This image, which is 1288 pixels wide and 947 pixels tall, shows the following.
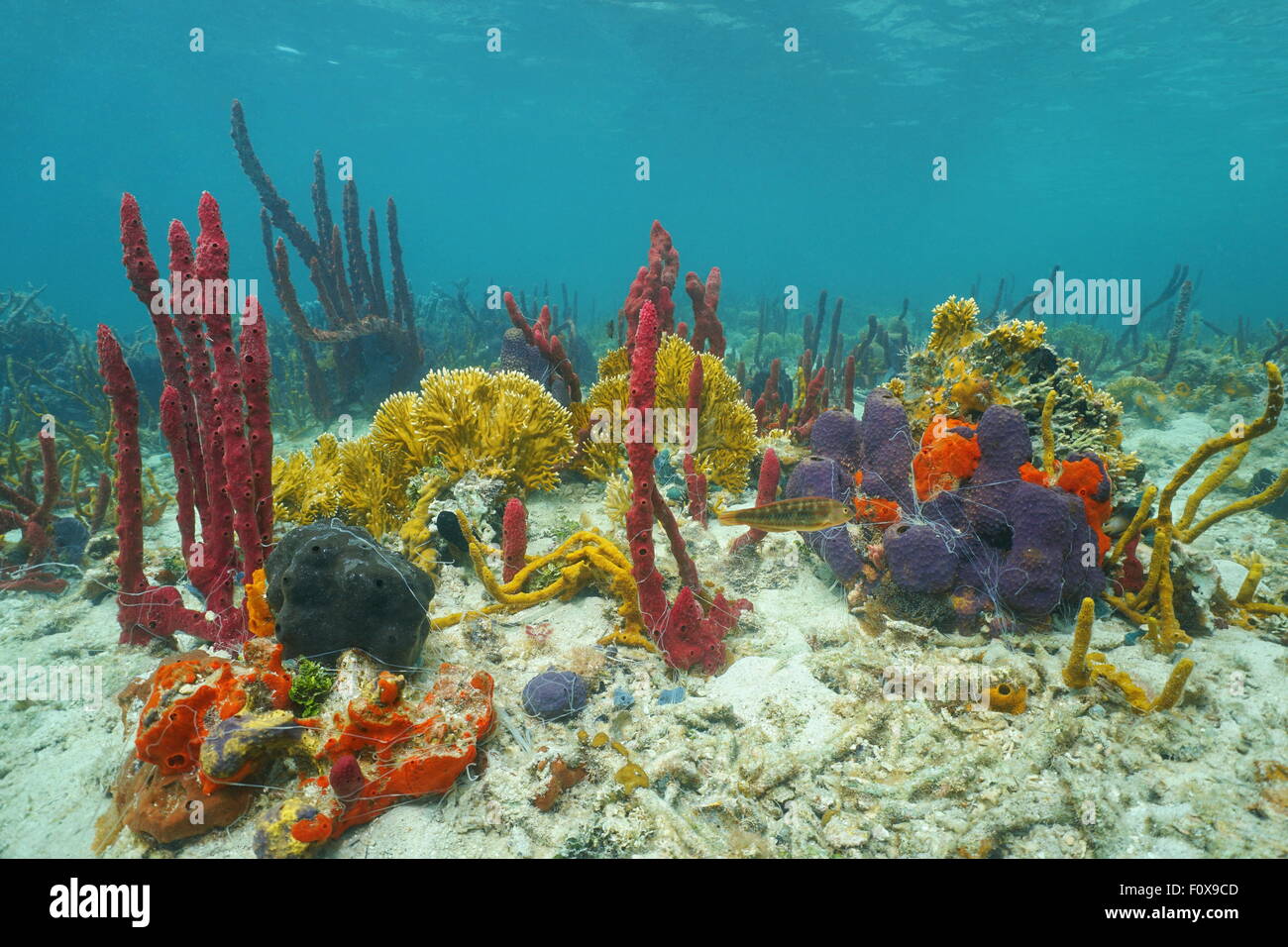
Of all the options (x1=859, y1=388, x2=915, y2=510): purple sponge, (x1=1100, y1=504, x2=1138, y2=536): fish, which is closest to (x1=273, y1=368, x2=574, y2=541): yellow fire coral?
(x1=859, y1=388, x2=915, y2=510): purple sponge

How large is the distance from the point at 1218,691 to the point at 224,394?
5.18 meters

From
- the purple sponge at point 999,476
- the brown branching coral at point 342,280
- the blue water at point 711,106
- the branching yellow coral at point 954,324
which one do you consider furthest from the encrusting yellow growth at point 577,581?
the blue water at point 711,106

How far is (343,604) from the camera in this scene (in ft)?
8.58

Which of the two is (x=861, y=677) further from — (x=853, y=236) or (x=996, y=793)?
(x=853, y=236)

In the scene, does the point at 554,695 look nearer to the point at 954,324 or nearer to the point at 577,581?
the point at 577,581

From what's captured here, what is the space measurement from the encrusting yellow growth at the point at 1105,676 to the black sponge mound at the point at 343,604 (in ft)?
10.0

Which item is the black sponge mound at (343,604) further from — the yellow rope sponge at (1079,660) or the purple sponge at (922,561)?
the yellow rope sponge at (1079,660)

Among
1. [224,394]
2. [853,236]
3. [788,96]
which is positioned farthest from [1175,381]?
[853,236]

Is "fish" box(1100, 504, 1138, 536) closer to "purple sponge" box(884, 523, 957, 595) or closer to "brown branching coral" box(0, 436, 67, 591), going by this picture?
"purple sponge" box(884, 523, 957, 595)

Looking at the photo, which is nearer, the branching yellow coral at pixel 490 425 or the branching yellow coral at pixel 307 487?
the branching yellow coral at pixel 307 487

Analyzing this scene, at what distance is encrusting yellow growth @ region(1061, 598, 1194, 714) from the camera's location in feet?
8.10

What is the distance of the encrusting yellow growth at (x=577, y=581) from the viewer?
3.43 metres

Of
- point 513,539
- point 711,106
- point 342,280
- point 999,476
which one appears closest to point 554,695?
point 513,539

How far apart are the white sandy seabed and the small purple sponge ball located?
0.06 metres
